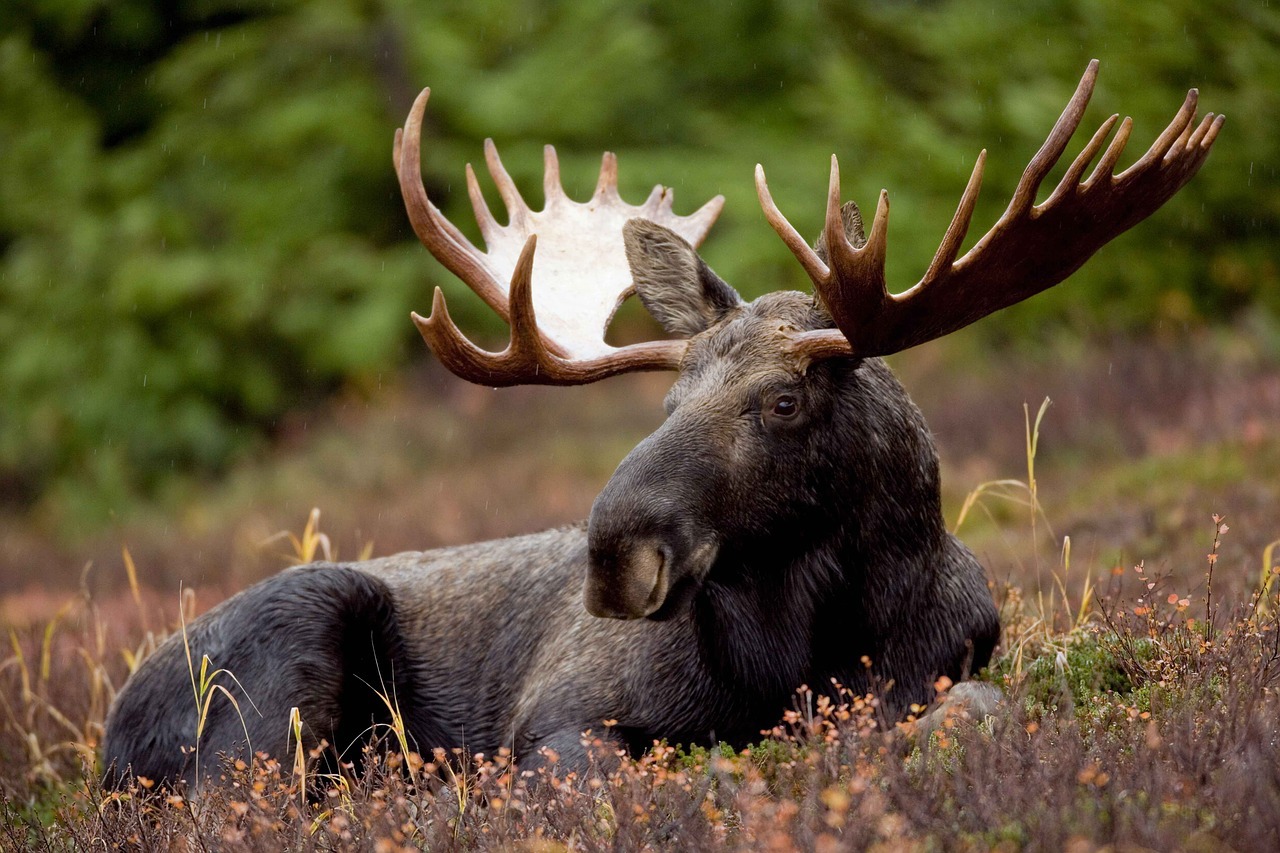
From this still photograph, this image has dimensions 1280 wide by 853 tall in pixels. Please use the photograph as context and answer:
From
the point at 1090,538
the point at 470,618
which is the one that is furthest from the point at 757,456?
the point at 1090,538

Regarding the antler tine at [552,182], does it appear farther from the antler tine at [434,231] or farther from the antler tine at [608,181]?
the antler tine at [434,231]

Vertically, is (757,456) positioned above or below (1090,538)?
above

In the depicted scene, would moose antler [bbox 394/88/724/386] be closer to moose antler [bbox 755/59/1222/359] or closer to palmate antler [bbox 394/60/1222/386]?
palmate antler [bbox 394/60/1222/386]

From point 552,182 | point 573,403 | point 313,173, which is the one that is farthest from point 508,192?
point 313,173

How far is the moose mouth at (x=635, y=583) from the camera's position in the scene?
355 cm

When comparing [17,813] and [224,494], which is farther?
[224,494]

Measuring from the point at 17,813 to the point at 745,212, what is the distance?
1181cm

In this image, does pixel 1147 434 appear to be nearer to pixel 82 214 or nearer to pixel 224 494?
pixel 224 494

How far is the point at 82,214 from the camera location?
55.5 ft

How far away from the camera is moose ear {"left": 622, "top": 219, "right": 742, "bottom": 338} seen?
436cm

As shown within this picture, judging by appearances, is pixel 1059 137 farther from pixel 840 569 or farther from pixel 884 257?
pixel 840 569

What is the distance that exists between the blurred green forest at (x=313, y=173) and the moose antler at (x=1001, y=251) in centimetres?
983

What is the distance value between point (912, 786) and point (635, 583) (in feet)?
3.21

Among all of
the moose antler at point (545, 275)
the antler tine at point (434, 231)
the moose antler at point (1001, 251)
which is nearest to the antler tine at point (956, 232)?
the moose antler at point (1001, 251)
